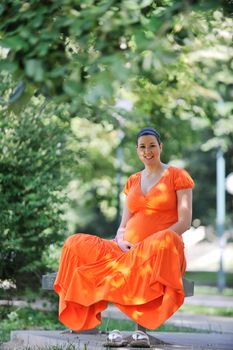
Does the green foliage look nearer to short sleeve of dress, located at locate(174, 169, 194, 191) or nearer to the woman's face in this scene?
the woman's face

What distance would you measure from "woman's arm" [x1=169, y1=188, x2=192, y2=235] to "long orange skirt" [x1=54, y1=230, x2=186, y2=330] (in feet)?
1.05

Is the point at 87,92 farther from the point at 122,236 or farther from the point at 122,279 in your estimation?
the point at 122,236

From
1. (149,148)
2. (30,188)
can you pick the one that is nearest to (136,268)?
(149,148)

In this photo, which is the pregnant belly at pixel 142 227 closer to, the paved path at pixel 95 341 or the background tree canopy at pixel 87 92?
the paved path at pixel 95 341

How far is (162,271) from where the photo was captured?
7492 mm

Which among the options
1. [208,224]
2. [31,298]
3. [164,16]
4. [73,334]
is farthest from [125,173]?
[164,16]

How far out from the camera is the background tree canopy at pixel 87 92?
503 cm

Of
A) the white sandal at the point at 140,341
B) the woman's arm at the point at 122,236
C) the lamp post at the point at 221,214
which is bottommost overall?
the lamp post at the point at 221,214

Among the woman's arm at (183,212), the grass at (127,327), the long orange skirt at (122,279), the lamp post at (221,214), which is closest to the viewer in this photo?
the long orange skirt at (122,279)

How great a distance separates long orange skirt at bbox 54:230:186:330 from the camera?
24.7 feet

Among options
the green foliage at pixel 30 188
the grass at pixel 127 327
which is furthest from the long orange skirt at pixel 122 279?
the green foliage at pixel 30 188

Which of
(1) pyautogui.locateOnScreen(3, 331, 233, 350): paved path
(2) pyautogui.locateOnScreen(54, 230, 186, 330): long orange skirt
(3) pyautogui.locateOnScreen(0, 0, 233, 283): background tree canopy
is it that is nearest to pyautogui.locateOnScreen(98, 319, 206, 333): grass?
(3) pyautogui.locateOnScreen(0, 0, 233, 283): background tree canopy

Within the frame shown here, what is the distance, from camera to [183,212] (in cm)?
796

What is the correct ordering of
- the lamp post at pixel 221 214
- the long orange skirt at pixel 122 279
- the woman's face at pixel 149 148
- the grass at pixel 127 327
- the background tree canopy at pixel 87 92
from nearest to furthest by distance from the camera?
the background tree canopy at pixel 87 92, the long orange skirt at pixel 122 279, the woman's face at pixel 149 148, the grass at pixel 127 327, the lamp post at pixel 221 214
